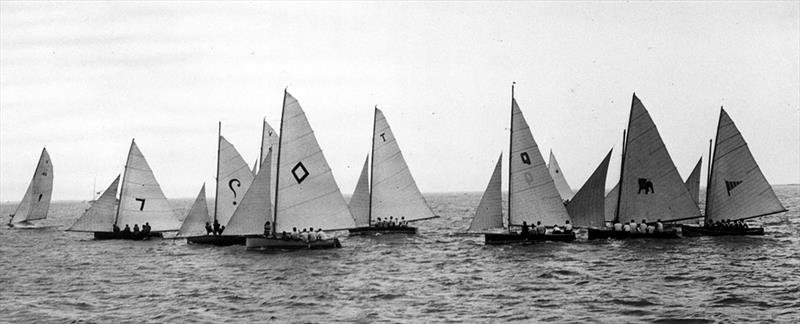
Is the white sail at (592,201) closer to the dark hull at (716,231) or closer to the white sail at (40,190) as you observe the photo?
the dark hull at (716,231)

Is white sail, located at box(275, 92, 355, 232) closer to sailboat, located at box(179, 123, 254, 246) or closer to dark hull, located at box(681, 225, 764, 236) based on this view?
sailboat, located at box(179, 123, 254, 246)

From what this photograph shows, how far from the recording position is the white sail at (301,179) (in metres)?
47.4

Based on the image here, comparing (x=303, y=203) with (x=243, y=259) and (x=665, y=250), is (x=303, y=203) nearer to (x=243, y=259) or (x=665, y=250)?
(x=243, y=259)

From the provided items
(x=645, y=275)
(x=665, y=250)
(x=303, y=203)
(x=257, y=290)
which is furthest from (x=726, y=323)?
(x=303, y=203)

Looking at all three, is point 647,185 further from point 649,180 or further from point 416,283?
point 416,283

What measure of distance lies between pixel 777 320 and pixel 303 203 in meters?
26.7

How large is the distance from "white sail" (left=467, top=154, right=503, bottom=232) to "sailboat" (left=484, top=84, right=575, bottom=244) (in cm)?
73

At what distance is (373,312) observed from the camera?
30188 mm

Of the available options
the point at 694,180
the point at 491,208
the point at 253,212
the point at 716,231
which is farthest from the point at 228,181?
the point at 694,180

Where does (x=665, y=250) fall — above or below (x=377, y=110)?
below

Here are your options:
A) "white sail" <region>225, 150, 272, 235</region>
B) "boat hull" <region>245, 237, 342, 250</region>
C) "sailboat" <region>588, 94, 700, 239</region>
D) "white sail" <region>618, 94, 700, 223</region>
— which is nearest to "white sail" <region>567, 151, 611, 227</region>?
"sailboat" <region>588, 94, 700, 239</region>

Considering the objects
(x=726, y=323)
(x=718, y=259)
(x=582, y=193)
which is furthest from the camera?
(x=582, y=193)

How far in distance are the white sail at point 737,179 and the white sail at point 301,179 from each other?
2523 centimetres

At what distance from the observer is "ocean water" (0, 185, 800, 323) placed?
30047 millimetres
